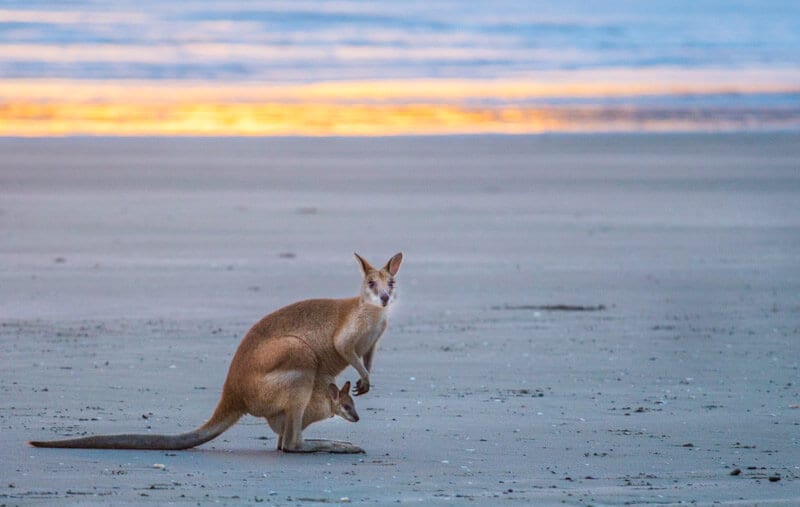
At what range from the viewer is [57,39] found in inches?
1581

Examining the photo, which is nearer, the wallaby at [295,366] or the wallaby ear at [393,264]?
the wallaby at [295,366]

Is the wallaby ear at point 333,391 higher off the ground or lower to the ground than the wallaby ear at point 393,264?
lower

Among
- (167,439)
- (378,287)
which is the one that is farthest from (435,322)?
(167,439)

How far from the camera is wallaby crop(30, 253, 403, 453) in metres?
6.99

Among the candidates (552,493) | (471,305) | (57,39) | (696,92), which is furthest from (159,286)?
(57,39)

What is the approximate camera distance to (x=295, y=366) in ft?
23.0

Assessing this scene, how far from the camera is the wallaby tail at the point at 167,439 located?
6.91m

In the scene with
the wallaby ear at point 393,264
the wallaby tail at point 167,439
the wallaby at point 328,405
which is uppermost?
the wallaby ear at point 393,264

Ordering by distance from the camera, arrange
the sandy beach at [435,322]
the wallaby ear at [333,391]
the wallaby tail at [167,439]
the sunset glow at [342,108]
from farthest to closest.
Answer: the sunset glow at [342,108], the wallaby ear at [333,391], the wallaby tail at [167,439], the sandy beach at [435,322]

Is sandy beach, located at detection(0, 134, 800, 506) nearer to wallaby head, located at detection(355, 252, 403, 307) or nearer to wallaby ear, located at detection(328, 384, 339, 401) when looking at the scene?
wallaby ear, located at detection(328, 384, 339, 401)

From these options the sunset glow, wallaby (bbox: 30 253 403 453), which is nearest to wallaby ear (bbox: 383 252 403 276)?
wallaby (bbox: 30 253 403 453)

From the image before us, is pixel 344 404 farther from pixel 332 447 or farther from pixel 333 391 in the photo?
pixel 332 447

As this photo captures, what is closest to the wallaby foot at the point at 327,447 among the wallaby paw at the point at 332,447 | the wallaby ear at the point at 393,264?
the wallaby paw at the point at 332,447

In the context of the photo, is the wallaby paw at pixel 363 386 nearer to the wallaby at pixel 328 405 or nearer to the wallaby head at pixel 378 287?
the wallaby at pixel 328 405
